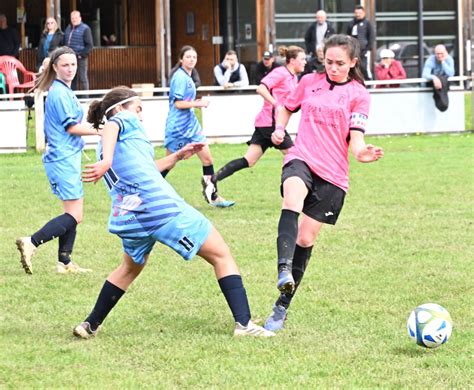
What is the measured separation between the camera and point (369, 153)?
7.09m

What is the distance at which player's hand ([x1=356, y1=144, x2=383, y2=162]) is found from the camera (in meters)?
7.05

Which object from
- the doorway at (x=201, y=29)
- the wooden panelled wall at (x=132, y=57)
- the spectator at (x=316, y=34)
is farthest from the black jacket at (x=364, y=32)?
the wooden panelled wall at (x=132, y=57)

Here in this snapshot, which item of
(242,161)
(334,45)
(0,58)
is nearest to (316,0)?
(0,58)

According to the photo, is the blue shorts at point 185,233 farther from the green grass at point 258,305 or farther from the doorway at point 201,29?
the doorway at point 201,29

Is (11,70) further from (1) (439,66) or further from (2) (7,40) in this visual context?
(1) (439,66)

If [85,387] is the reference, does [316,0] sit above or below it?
above

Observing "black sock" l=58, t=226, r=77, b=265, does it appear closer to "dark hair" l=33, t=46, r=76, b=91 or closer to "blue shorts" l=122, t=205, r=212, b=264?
"dark hair" l=33, t=46, r=76, b=91

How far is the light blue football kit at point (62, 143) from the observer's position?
9297mm

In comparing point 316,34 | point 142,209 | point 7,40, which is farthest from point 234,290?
point 7,40

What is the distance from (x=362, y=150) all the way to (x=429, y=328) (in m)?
1.24

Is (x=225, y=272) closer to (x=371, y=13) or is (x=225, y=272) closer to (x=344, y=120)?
(x=344, y=120)

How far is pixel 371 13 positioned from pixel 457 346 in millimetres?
21608

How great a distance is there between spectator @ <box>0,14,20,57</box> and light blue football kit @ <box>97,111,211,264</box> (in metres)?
19.2

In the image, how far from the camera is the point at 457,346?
262 inches
